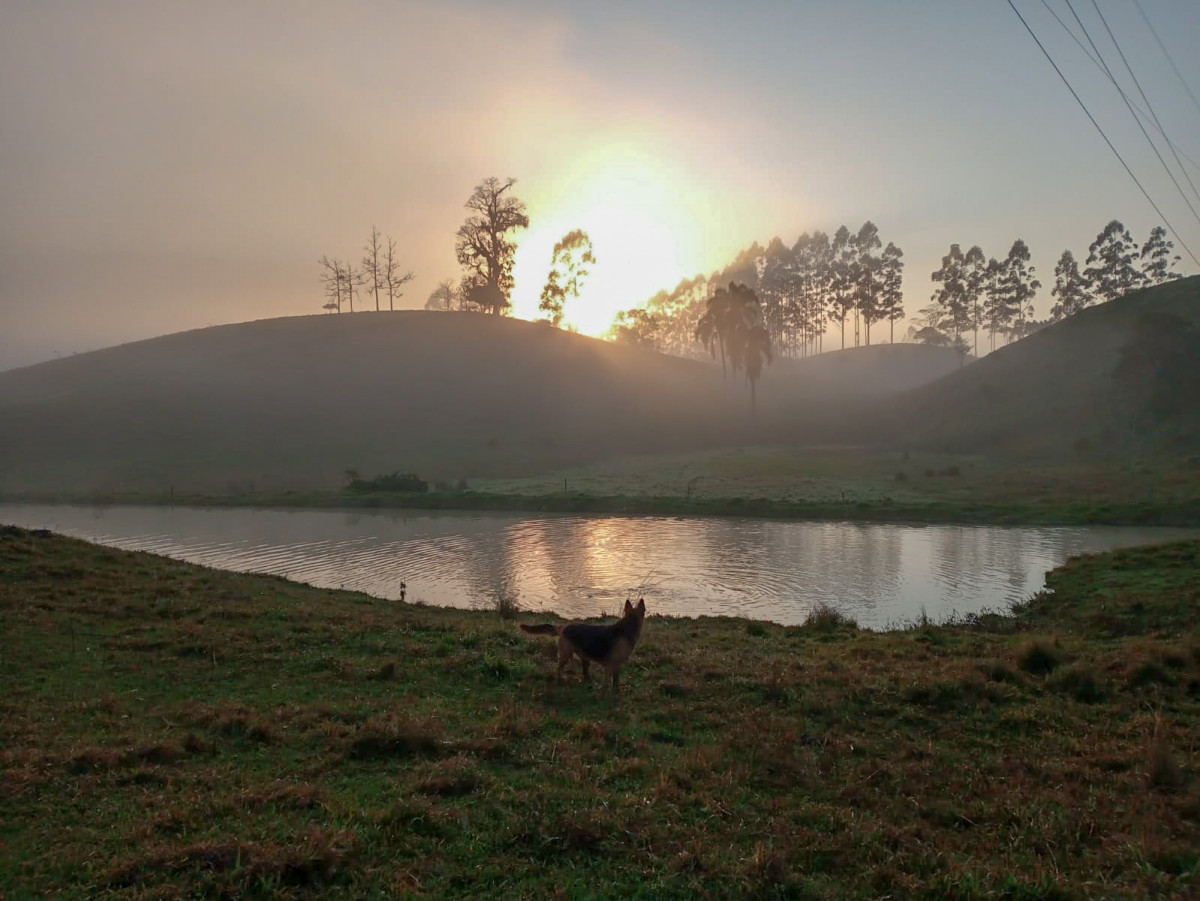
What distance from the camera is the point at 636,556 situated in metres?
27.2

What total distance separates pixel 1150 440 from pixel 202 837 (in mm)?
68516

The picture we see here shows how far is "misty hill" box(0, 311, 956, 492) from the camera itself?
193ft

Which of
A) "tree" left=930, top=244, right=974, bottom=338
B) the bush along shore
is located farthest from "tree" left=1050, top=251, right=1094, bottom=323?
the bush along shore

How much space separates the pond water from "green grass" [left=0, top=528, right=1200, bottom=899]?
22.3ft

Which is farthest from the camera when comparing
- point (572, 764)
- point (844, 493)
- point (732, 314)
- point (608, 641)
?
point (732, 314)

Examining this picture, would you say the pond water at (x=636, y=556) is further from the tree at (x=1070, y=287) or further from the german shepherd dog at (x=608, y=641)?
the tree at (x=1070, y=287)

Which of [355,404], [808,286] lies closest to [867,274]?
[808,286]

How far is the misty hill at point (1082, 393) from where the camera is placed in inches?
2280

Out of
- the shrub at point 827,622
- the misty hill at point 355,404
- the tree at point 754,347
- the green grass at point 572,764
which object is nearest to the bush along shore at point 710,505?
the misty hill at point 355,404

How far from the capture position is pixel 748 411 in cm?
8650

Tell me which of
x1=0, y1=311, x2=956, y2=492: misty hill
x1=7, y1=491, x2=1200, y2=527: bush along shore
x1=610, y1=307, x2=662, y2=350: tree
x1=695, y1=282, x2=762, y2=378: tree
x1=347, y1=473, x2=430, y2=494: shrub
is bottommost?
x1=7, y1=491, x2=1200, y2=527: bush along shore

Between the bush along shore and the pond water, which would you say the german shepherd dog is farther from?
the bush along shore

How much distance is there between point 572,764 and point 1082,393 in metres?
78.0

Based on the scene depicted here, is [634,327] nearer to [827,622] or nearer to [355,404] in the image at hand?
[355,404]
